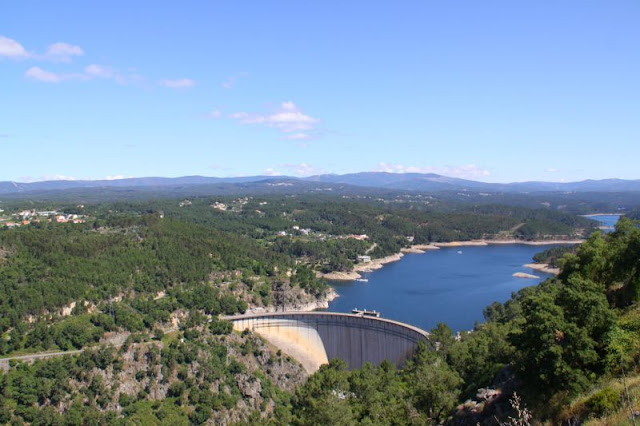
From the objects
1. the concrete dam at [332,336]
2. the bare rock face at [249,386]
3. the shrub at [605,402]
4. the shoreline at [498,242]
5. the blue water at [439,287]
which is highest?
the shrub at [605,402]

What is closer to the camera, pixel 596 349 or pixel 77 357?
pixel 596 349

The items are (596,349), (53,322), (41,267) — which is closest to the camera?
(596,349)

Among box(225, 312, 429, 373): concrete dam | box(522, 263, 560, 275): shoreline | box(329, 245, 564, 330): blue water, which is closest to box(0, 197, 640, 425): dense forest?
box(225, 312, 429, 373): concrete dam

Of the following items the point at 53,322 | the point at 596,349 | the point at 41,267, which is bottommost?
the point at 53,322

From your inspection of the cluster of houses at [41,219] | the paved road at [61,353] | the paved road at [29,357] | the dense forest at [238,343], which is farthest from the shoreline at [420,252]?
the cluster of houses at [41,219]

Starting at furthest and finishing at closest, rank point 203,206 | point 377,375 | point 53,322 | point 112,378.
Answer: point 203,206, point 53,322, point 112,378, point 377,375

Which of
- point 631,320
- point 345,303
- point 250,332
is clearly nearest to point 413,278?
point 345,303

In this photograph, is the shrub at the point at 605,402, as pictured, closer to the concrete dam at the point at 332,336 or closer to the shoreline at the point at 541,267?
the concrete dam at the point at 332,336

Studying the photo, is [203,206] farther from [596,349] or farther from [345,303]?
[596,349]
